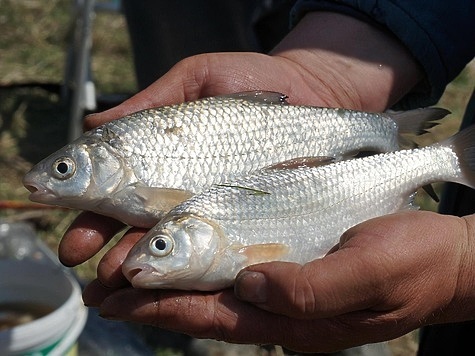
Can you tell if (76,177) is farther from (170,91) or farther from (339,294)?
(339,294)

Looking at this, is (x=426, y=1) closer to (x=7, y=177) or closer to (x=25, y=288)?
(x=25, y=288)

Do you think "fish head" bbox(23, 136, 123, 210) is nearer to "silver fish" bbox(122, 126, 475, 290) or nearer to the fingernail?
"silver fish" bbox(122, 126, 475, 290)

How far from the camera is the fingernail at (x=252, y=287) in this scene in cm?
164

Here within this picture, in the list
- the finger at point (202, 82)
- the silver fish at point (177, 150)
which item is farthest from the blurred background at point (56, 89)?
the silver fish at point (177, 150)

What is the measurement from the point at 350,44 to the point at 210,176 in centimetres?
81

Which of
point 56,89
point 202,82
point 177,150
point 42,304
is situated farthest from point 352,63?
point 56,89

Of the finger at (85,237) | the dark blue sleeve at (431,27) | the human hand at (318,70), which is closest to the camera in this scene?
the finger at (85,237)

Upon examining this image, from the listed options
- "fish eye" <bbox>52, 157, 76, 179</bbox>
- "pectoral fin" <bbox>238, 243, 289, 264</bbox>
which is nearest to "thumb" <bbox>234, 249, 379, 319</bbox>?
"pectoral fin" <bbox>238, 243, 289, 264</bbox>

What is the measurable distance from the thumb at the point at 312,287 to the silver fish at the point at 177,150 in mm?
367

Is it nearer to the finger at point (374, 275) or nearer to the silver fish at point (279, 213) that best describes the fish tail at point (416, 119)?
the silver fish at point (279, 213)

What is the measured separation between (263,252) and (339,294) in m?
0.25

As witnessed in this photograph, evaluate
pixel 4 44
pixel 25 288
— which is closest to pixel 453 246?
pixel 25 288

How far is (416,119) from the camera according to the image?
2229mm

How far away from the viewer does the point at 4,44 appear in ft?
19.4
